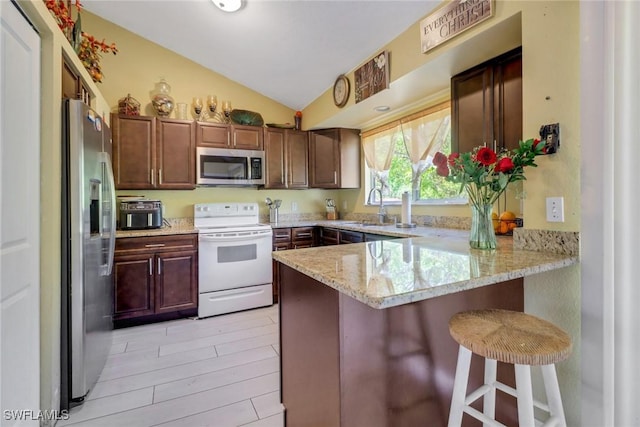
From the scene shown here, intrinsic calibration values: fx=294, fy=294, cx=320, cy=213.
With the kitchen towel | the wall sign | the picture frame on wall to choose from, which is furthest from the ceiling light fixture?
the kitchen towel

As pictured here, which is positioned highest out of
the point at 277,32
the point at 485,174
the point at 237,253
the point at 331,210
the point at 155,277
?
the point at 277,32

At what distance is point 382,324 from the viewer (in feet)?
3.60

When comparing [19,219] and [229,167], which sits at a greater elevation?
[229,167]

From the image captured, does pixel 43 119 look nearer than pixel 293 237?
Yes

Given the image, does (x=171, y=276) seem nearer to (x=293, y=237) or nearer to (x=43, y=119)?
(x=293, y=237)

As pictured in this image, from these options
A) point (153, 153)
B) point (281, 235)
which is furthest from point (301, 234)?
point (153, 153)

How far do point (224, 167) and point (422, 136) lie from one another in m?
2.19

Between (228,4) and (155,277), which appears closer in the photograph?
(228,4)

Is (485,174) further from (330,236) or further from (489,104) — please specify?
(330,236)

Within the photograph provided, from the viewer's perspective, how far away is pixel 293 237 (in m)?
3.53

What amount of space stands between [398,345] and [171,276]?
247cm

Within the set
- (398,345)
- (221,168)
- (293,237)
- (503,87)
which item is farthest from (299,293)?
(221,168)

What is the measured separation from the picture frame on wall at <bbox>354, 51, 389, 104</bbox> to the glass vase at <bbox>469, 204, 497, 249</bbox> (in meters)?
1.43

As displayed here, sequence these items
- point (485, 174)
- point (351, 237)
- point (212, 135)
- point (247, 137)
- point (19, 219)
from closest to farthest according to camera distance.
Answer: point (19, 219), point (485, 174), point (351, 237), point (212, 135), point (247, 137)
